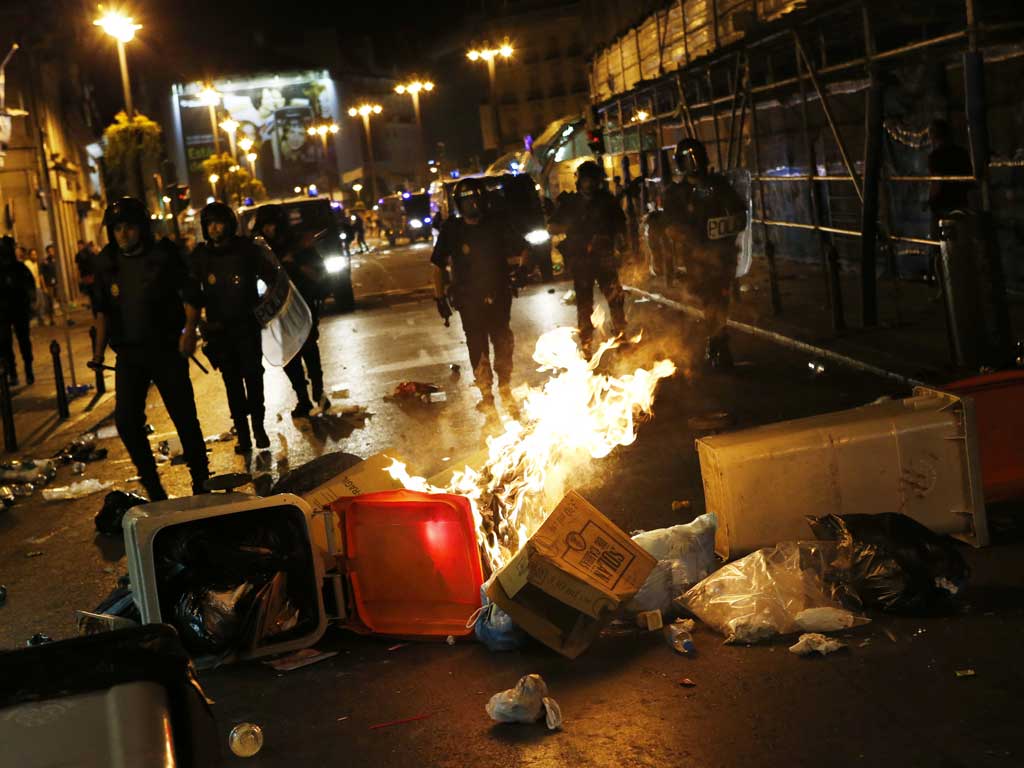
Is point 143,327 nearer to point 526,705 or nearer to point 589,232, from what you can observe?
point 526,705

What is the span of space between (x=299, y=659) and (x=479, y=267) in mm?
5156

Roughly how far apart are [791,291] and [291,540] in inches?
500

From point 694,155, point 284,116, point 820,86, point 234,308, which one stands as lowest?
point 234,308

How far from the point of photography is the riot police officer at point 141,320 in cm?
862

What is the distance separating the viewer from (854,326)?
1295 centimetres

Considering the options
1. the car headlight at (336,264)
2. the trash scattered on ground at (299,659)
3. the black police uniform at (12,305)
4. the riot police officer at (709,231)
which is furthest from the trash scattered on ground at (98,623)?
the car headlight at (336,264)


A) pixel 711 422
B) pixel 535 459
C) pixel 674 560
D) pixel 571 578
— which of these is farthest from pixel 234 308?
pixel 571 578

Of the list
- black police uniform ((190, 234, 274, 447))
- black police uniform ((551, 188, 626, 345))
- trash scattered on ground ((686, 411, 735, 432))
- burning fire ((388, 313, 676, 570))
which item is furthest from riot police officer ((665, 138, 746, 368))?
black police uniform ((190, 234, 274, 447))

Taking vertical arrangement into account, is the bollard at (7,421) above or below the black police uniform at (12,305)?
below

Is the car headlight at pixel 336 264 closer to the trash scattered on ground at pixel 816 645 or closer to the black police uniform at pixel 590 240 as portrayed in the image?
the black police uniform at pixel 590 240

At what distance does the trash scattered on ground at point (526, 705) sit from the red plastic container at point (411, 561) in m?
0.97

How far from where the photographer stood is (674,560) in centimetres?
567

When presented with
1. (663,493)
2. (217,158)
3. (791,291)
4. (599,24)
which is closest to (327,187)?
(217,158)

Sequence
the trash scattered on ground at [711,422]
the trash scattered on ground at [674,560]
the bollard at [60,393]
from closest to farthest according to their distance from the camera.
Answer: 1. the trash scattered on ground at [674,560]
2. the trash scattered on ground at [711,422]
3. the bollard at [60,393]
